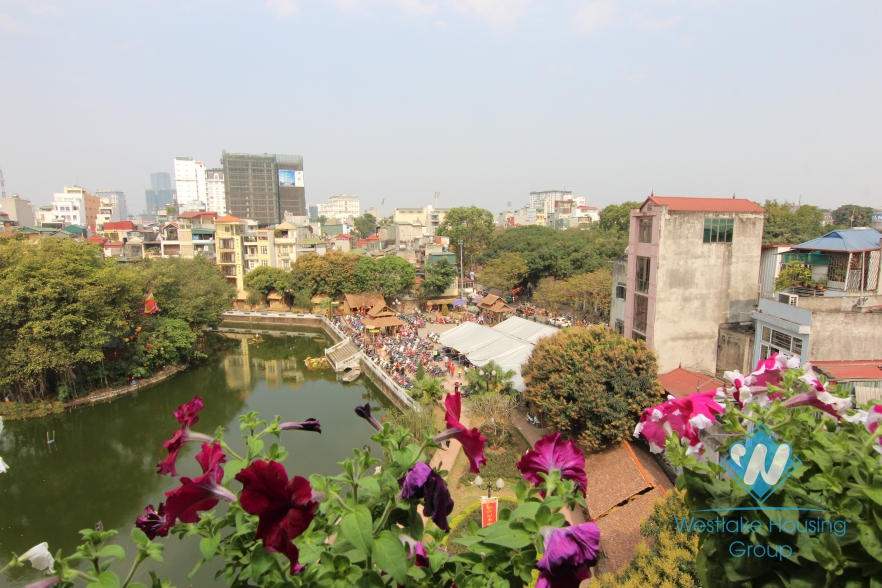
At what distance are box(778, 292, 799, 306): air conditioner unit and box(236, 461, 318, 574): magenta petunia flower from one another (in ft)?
42.6

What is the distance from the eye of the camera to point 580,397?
11211 millimetres

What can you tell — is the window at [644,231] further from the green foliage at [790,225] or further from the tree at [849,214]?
the tree at [849,214]

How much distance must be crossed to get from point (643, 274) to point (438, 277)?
59.3ft

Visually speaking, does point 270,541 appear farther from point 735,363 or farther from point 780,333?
point 735,363

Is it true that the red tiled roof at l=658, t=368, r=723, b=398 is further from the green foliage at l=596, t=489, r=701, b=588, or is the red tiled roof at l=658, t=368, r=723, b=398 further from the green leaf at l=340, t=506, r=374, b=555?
the green leaf at l=340, t=506, r=374, b=555

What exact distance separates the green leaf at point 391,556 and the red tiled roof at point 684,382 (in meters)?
11.4

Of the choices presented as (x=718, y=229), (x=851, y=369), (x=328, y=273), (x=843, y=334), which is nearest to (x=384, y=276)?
(x=328, y=273)

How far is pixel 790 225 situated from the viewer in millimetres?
27750

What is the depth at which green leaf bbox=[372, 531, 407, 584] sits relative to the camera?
53.1 inches

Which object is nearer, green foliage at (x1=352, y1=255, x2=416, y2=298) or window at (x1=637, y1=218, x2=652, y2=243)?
window at (x1=637, y1=218, x2=652, y2=243)

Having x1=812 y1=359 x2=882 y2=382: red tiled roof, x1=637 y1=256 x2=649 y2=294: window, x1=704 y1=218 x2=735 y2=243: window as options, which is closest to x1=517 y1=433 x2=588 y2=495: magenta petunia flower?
x1=812 y1=359 x2=882 y2=382: red tiled roof

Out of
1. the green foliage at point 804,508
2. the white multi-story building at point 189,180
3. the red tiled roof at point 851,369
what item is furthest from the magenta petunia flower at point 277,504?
the white multi-story building at point 189,180

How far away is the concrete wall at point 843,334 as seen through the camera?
33.9 ft

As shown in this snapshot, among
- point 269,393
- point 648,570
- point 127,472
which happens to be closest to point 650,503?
point 648,570
